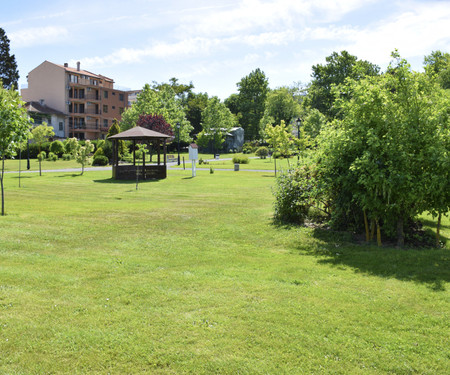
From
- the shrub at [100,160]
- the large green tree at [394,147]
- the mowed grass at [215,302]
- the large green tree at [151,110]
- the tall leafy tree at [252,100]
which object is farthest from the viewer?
the tall leafy tree at [252,100]

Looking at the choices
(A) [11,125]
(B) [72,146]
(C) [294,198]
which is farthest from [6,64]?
(C) [294,198]

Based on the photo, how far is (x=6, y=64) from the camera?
60.2 metres

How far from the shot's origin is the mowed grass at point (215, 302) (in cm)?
407

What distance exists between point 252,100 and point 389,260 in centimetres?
8472

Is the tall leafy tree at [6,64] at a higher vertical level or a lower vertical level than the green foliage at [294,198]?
higher

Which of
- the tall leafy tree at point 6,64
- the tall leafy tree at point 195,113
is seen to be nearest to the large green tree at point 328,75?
the tall leafy tree at point 195,113

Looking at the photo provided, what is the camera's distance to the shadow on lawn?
22.4ft

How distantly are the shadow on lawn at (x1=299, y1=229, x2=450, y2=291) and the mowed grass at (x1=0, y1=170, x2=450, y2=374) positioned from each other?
0.04m

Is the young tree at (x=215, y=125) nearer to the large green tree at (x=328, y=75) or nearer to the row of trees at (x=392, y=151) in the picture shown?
the large green tree at (x=328, y=75)

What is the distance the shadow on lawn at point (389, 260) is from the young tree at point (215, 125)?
2465 inches

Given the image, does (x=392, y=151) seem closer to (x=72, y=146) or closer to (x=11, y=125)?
(x=11, y=125)

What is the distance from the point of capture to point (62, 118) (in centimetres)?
6562

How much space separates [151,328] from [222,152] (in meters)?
72.1

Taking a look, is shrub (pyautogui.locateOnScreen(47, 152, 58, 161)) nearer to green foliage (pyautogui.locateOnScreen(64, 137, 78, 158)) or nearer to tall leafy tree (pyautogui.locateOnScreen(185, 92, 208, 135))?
green foliage (pyautogui.locateOnScreen(64, 137, 78, 158))
